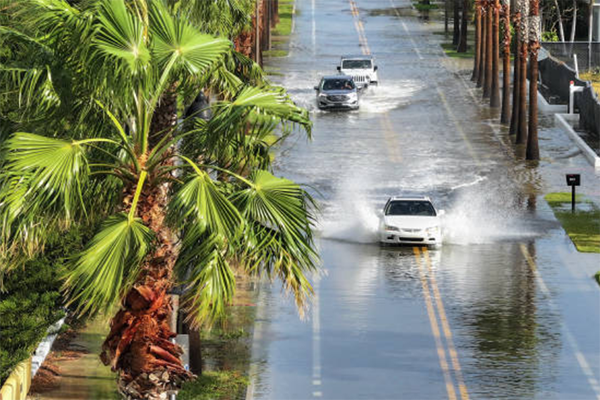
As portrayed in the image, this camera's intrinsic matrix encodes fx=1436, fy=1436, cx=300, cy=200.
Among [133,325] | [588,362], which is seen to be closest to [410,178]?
[588,362]

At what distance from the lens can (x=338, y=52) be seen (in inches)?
3376

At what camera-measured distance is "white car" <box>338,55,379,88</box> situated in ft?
233

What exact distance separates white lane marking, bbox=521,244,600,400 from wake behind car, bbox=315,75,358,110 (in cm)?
2589

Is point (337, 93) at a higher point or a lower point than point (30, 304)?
lower

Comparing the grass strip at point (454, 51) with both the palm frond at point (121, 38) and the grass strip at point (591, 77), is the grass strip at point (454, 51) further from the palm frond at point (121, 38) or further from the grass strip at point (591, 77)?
the palm frond at point (121, 38)

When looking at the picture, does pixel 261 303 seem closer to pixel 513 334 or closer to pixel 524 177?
pixel 513 334

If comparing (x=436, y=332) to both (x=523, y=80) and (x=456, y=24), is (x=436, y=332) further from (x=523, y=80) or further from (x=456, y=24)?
(x=456, y=24)

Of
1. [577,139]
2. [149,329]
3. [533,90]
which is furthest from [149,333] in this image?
[577,139]

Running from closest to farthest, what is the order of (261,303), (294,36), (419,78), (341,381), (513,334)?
(341,381) → (513,334) → (261,303) → (419,78) → (294,36)

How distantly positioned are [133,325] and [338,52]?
68.4 m

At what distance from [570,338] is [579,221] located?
13.8 metres

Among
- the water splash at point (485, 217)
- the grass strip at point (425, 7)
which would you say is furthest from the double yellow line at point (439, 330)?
the grass strip at point (425, 7)

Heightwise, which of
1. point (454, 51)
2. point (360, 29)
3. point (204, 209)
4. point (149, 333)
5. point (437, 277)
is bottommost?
point (437, 277)

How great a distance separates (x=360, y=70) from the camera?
7181 centimetres
